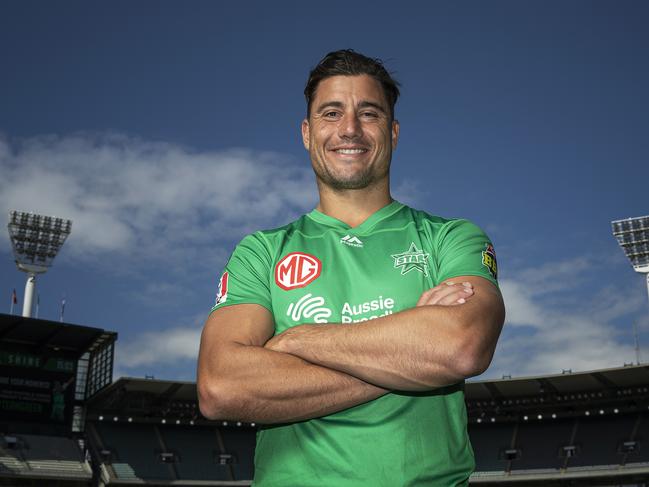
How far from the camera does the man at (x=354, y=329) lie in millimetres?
2385

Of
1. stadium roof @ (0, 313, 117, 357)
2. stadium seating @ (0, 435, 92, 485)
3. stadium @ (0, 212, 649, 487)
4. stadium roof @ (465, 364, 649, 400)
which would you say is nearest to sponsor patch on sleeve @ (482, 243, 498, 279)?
stadium @ (0, 212, 649, 487)

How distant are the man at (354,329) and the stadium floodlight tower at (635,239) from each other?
41837mm

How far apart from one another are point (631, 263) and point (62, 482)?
3403 cm

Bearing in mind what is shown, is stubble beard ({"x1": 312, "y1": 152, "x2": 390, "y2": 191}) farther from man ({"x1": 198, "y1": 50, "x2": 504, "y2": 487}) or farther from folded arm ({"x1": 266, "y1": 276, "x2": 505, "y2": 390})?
folded arm ({"x1": 266, "y1": 276, "x2": 505, "y2": 390})

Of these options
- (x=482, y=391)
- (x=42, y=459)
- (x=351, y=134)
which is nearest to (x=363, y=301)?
(x=351, y=134)

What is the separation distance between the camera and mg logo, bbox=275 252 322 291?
272 cm

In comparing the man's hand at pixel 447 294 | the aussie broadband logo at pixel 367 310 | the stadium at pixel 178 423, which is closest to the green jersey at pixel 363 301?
the aussie broadband logo at pixel 367 310

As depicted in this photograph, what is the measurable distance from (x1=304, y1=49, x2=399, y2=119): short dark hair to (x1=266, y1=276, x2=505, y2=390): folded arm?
119 cm

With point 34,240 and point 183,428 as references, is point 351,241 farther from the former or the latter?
point 34,240

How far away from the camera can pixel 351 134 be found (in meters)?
3.04

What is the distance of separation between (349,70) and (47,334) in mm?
34337

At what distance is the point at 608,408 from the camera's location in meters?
37.2

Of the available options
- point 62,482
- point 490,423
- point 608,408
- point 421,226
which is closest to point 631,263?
point 608,408

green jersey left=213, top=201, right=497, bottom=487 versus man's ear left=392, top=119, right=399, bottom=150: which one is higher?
man's ear left=392, top=119, right=399, bottom=150
